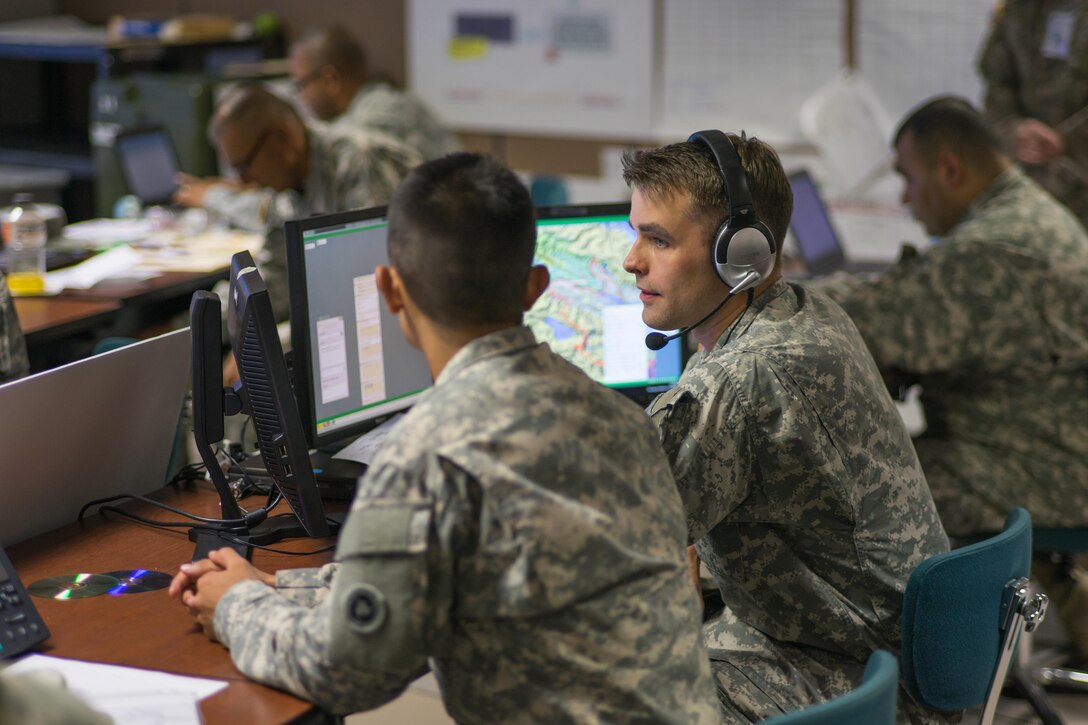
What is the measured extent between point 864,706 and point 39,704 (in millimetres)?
758

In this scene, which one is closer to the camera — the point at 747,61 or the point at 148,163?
the point at 148,163

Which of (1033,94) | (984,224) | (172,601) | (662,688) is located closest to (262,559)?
(172,601)

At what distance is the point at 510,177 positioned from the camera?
1304 millimetres

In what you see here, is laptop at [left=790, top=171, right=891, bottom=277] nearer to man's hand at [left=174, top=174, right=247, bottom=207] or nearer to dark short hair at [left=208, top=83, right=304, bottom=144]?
dark short hair at [left=208, top=83, right=304, bottom=144]

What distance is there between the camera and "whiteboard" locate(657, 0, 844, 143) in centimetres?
494

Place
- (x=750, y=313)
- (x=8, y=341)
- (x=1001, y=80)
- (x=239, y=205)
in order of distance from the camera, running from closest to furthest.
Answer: (x=750, y=313), (x=8, y=341), (x=1001, y=80), (x=239, y=205)

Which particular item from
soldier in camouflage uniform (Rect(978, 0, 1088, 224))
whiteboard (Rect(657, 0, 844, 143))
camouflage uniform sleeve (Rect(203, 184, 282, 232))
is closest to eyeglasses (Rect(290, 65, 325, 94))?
camouflage uniform sleeve (Rect(203, 184, 282, 232))

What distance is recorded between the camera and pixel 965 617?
1617 mm

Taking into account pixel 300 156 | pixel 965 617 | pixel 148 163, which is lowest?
pixel 965 617

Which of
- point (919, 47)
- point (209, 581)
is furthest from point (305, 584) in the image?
point (919, 47)

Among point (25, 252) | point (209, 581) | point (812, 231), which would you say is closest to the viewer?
point (209, 581)

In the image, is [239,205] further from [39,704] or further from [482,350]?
[39,704]

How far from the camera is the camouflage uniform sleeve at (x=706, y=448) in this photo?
1.55 metres

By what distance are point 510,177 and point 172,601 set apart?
68 centimetres
